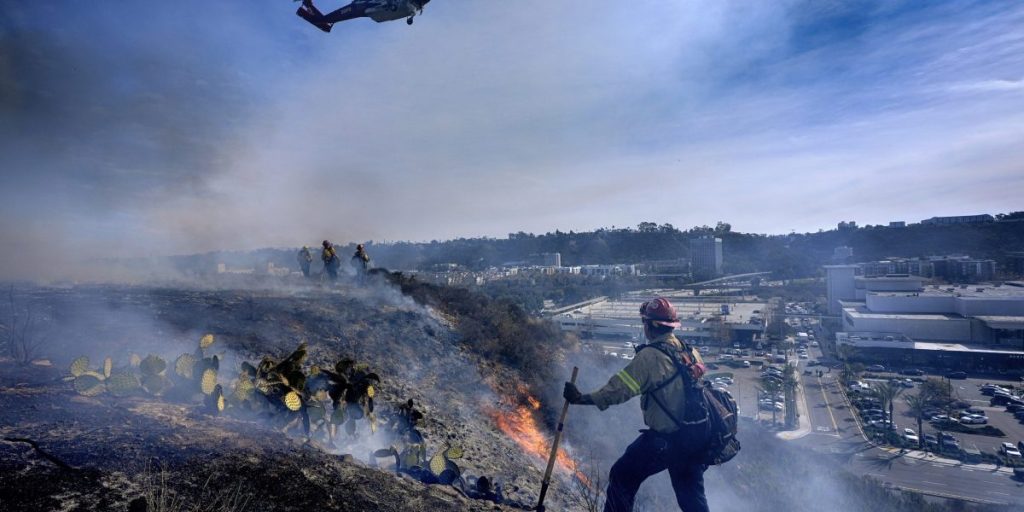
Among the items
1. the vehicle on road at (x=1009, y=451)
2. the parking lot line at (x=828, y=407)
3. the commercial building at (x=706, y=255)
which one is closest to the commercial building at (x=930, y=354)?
the parking lot line at (x=828, y=407)

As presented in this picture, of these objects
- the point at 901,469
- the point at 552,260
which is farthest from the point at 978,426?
the point at 552,260

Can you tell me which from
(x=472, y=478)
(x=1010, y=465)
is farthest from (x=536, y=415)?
(x=1010, y=465)

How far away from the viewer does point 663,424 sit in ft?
13.3

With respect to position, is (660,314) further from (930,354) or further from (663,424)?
(930,354)

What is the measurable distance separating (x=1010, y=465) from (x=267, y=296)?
27404 mm

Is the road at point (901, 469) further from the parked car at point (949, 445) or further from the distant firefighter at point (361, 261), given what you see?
the distant firefighter at point (361, 261)

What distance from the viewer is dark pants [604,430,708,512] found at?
4.04 m

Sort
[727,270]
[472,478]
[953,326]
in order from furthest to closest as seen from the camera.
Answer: [727,270]
[953,326]
[472,478]

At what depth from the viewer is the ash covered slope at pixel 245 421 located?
3773 mm

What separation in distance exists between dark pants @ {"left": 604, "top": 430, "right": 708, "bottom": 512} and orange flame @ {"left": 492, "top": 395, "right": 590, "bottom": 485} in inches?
228

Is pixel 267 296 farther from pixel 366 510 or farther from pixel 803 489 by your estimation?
pixel 803 489

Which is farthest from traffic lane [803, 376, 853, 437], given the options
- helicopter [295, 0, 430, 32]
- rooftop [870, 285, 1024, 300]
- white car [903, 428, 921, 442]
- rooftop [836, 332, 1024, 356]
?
helicopter [295, 0, 430, 32]

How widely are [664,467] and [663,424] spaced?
38cm

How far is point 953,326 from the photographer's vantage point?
35000mm
